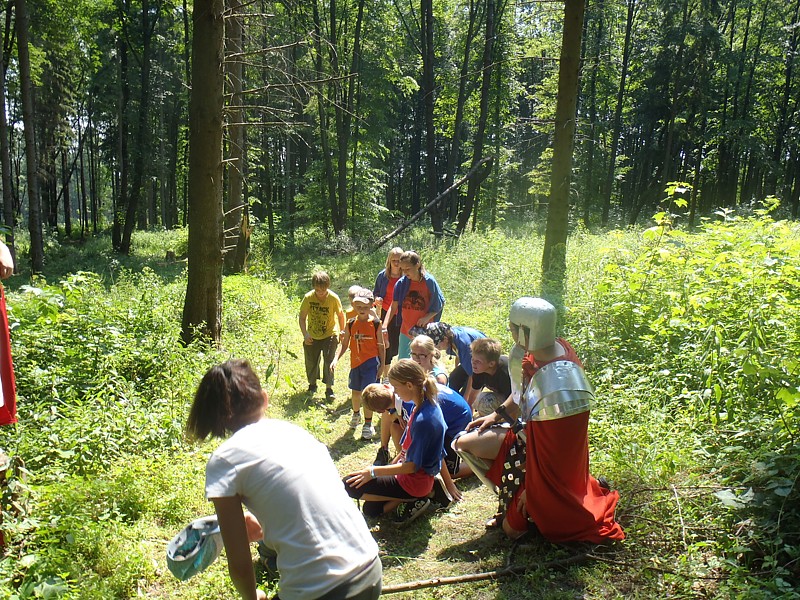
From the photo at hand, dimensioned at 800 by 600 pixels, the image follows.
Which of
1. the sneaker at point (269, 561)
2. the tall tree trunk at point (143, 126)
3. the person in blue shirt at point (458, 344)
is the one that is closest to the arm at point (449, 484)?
the person in blue shirt at point (458, 344)

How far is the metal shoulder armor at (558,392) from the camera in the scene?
3324mm

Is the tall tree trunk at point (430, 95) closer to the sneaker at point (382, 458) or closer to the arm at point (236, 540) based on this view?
the sneaker at point (382, 458)

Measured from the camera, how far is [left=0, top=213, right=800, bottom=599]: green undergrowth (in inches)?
128

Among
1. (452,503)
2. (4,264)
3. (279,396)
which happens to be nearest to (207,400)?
(4,264)

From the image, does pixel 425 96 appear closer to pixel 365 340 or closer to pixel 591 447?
pixel 365 340

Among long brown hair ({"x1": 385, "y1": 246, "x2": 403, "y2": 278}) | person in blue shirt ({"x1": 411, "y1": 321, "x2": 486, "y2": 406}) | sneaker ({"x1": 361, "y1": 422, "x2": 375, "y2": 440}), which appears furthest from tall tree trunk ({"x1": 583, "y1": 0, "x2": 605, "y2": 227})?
sneaker ({"x1": 361, "y1": 422, "x2": 375, "y2": 440})

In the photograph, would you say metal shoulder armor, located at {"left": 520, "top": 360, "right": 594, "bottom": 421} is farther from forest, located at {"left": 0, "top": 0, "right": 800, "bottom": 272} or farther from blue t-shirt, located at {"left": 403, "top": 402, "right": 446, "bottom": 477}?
forest, located at {"left": 0, "top": 0, "right": 800, "bottom": 272}

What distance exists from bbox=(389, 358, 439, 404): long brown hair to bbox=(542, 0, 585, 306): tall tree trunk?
4873 millimetres

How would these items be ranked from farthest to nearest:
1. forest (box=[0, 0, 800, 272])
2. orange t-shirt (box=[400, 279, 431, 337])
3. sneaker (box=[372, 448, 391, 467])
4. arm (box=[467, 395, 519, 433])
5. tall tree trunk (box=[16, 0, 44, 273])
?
1. forest (box=[0, 0, 800, 272])
2. tall tree trunk (box=[16, 0, 44, 273])
3. orange t-shirt (box=[400, 279, 431, 337])
4. sneaker (box=[372, 448, 391, 467])
5. arm (box=[467, 395, 519, 433])

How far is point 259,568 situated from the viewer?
3594mm

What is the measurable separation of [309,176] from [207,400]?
77.5 feet

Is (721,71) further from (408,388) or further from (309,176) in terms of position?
(408,388)

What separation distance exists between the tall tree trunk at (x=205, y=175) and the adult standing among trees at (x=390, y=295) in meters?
2.16

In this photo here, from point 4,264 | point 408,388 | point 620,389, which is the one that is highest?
point 4,264
